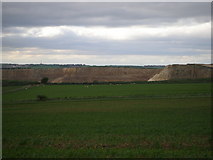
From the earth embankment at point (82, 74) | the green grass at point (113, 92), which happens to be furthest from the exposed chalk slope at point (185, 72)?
the green grass at point (113, 92)

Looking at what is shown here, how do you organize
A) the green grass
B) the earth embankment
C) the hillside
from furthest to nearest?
the earth embankment, the hillside, the green grass

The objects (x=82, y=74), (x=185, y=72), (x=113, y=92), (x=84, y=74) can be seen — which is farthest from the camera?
(x=84, y=74)

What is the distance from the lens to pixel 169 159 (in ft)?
38.5

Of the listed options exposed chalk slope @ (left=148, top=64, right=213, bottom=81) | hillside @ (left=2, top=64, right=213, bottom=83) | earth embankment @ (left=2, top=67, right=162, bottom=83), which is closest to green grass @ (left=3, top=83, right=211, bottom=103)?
exposed chalk slope @ (left=148, top=64, right=213, bottom=81)

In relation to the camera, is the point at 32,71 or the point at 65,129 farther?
the point at 32,71

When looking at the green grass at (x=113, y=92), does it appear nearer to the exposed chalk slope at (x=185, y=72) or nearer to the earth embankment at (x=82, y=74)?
the exposed chalk slope at (x=185, y=72)


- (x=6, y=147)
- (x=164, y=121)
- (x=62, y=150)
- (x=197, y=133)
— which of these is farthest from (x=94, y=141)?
(x=164, y=121)

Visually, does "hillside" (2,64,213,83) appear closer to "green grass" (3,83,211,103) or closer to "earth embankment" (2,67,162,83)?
"earth embankment" (2,67,162,83)

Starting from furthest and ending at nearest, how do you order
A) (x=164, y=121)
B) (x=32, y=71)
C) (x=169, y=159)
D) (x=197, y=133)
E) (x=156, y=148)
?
(x=32, y=71), (x=164, y=121), (x=197, y=133), (x=156, y=148), (x=169, y=159)

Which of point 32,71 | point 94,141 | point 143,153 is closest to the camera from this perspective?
point 143,153

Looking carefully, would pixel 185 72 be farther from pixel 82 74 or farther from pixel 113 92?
pixel 113 92

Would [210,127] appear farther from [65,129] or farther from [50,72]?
[50,72]

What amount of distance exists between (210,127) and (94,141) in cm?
814

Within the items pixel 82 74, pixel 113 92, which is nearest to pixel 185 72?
pixel 82 74
